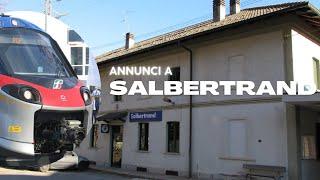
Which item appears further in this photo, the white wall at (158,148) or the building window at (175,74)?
the building window at (175,74)

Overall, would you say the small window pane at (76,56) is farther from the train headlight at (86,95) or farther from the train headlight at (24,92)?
the train headlight at (24,92)

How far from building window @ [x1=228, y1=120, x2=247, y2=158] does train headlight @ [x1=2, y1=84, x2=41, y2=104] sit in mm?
16768

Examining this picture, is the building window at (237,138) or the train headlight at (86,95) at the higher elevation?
the train headlight at (86,95)

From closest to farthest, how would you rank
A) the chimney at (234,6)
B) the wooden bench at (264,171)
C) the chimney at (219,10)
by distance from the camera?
the wooden bench at (264,171) → the chimney at (219,10) → the chimney at (234,6)

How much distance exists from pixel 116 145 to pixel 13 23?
24.0 m

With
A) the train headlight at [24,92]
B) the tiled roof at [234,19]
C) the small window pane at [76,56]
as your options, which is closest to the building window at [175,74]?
the tiled roof at [234,19]

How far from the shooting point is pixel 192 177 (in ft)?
65.7

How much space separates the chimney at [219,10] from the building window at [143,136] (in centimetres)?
672

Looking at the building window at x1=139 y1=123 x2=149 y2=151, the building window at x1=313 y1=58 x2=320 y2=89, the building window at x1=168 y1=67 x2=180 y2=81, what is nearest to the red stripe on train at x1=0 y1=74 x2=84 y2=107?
the building window at x1=313 y1=58 x2=320 y2=89

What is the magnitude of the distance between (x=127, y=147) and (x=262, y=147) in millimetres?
9220

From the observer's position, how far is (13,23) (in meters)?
1.91

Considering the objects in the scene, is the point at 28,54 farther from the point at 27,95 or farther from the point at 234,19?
the point at 234,19

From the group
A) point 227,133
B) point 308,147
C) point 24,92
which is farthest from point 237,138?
point 24,92

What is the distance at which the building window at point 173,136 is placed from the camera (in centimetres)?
2159
